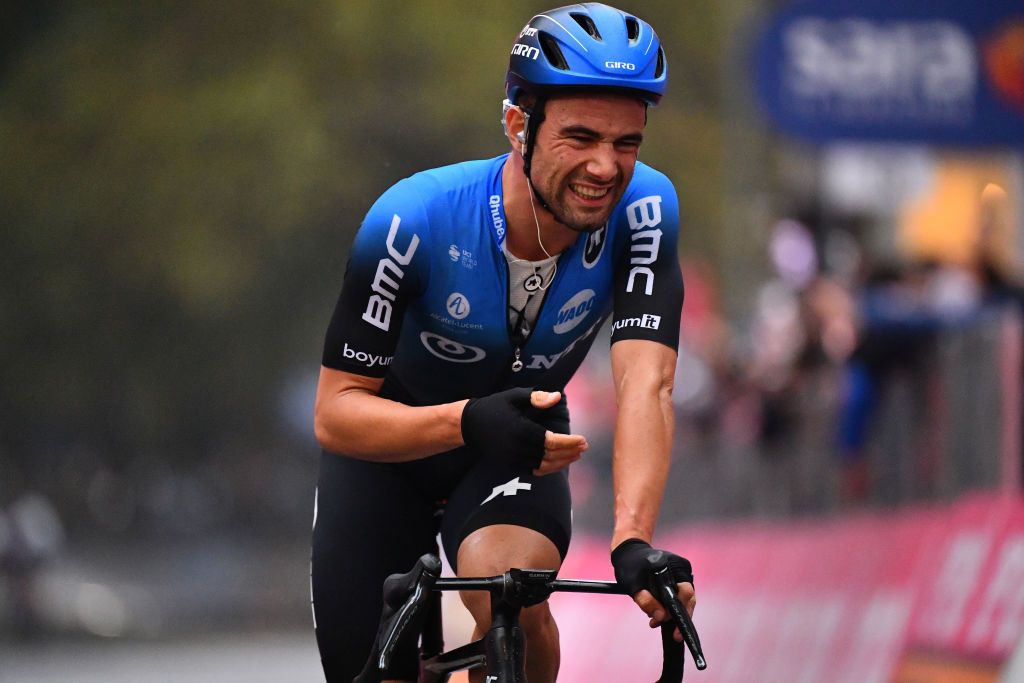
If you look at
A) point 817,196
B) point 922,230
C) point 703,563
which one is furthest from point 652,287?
point 922,230

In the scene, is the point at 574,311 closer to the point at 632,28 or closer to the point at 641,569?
the point at 632,28

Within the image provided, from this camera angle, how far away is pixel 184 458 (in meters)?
44.6

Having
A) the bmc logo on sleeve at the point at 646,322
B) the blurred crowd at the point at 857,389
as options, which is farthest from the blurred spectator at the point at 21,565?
the bmc logo on sleeve at the point at 646,322

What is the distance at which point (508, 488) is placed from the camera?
529 centimetres

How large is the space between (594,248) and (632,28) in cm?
63

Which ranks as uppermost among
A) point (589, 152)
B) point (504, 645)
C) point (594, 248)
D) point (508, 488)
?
point (589, 152)

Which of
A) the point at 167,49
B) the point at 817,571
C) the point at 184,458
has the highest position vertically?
the point at 167,49

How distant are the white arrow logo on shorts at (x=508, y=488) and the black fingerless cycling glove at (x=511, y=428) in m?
0.62

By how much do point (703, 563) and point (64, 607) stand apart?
2423 centimetres

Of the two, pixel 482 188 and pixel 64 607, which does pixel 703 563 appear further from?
pixel 64 607

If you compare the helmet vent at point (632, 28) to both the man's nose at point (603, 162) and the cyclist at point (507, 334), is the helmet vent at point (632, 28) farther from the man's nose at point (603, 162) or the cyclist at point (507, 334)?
the man's nose at point (603, 162)

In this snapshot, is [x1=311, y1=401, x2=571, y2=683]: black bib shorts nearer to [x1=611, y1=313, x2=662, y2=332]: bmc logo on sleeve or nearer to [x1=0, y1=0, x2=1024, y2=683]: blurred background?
[x1=611, y1=313, x2=662, y2=332]: bmc logo on sleeve

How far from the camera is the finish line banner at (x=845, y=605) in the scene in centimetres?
722

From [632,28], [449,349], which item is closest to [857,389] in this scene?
[449,349]
